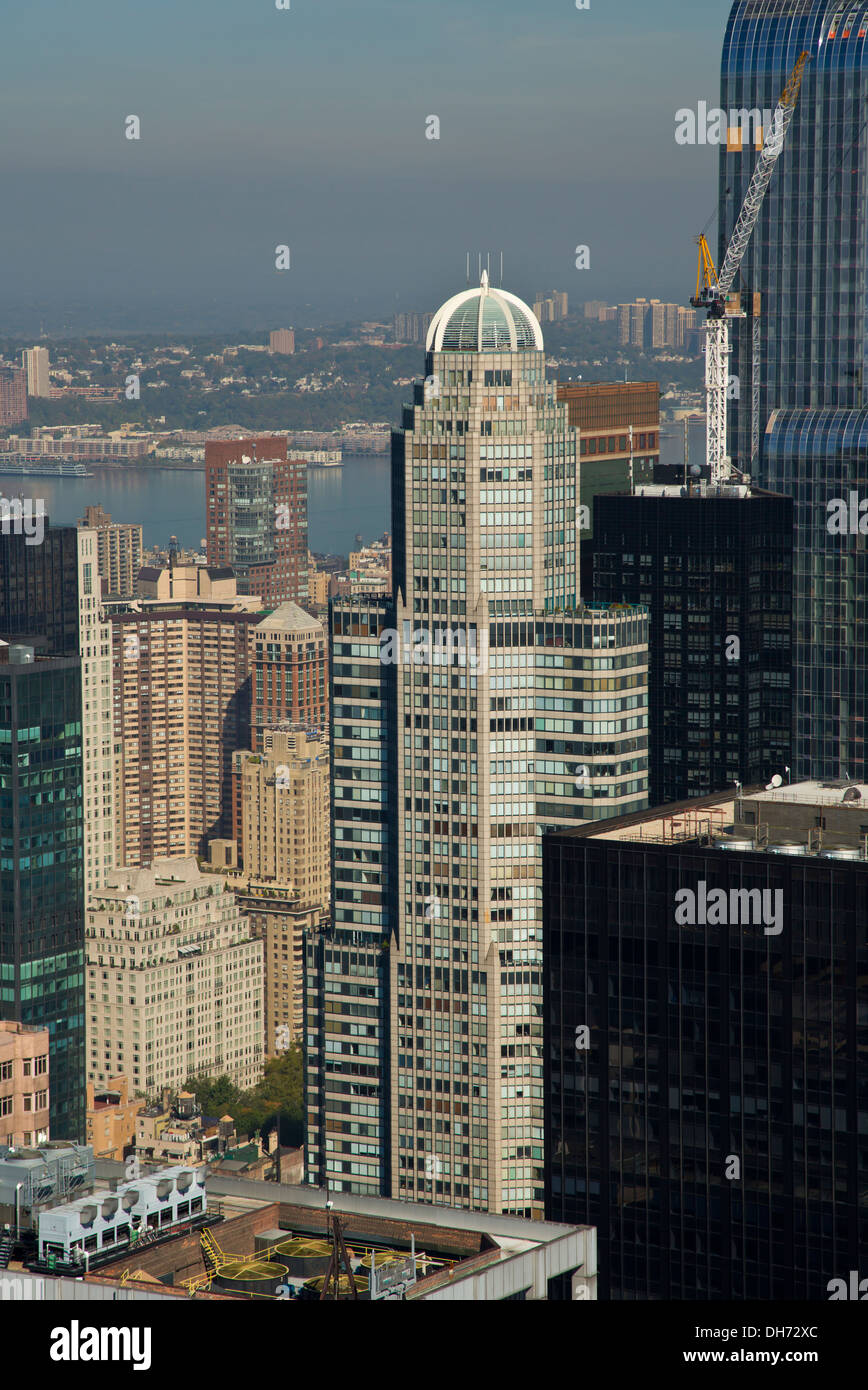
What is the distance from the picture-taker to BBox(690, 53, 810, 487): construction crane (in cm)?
14100

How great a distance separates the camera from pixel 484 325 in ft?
362

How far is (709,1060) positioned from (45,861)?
7497 centimetres

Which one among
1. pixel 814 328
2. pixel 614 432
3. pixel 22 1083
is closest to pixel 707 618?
pixel 814 328

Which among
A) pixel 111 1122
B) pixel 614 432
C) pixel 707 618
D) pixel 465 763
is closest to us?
pixel 465 763

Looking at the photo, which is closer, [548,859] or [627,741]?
[548,859]

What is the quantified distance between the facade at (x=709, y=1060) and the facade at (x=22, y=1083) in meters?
51.8

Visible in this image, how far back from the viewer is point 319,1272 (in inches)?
2179

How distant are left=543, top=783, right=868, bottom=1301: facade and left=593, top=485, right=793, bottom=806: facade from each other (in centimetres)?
6297

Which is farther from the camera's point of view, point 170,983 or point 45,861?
point 170,983

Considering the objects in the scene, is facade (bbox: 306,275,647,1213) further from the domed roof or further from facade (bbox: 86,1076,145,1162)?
facade (bbox: 86,1076,145,1162)

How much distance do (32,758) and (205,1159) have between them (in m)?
38.2

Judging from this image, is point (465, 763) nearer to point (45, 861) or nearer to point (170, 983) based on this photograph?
point (45, 861)

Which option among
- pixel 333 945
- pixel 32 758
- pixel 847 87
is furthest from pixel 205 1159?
pixel 847 87
